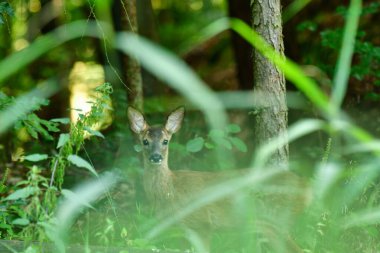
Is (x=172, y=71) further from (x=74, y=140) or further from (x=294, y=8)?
(x=74, y=140)

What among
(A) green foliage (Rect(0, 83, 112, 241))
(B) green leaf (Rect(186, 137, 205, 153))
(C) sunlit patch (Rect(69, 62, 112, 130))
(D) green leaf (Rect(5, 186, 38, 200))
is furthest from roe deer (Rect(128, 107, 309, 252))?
(C) sunlit patch (Rect(69, 62, 112, 130))

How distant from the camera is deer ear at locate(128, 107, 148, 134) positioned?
6.79 m

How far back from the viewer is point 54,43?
2746mm

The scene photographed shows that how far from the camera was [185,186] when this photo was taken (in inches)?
252

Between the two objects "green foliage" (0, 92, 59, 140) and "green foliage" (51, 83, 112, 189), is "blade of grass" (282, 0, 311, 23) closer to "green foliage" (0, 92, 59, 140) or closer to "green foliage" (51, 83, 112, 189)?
"green foliage" (51, 83, 112, 189)

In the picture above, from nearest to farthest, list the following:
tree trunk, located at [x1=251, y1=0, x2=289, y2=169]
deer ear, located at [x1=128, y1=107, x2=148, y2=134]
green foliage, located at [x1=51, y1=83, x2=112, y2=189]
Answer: green foliage, located at [x1=51, y1=83, x2=112, y2=189]
tree trunk, located at [x1=251, y1=0, x2=289, y2=169]
deer ear, located at [x1=128, y1=107, x2=148, y2=134]

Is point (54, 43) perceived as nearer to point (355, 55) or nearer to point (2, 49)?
point (355, 55)

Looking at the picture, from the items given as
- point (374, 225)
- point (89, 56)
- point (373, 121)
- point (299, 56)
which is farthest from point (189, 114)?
point (374, 225)

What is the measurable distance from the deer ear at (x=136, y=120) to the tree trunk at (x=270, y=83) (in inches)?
51.3

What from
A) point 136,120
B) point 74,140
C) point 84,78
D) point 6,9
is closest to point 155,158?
point 136,120

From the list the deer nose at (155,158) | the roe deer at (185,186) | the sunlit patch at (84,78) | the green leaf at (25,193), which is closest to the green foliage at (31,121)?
the deer nose at (155,158)

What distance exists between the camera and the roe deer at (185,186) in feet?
19.4

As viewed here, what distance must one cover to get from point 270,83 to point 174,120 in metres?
1.35

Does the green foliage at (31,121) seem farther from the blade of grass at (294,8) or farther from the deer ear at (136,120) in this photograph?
the blade of grass at (294,8)
